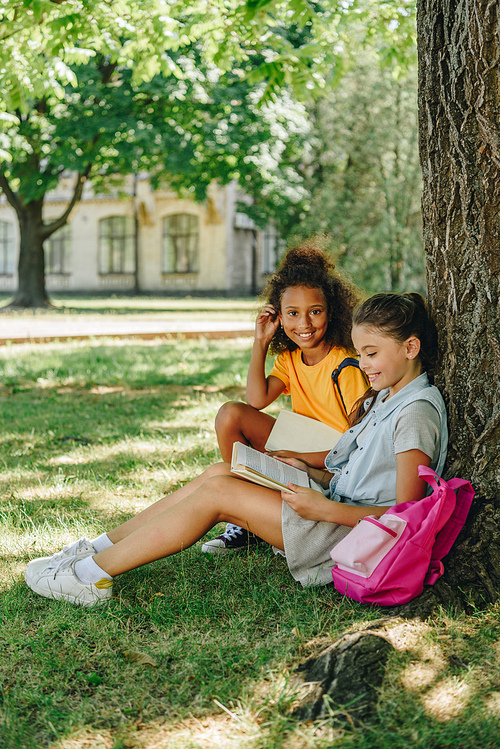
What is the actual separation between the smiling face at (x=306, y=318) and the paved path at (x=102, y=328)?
7.80 m

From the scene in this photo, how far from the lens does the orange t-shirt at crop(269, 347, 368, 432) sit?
3176 mm

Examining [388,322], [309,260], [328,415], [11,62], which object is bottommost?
[328,415]

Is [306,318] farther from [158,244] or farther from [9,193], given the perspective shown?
[158,244]

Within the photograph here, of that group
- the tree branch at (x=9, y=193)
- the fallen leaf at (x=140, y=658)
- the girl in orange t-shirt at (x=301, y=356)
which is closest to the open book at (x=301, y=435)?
the girl in orange t-shirt at (x=301, y=356)

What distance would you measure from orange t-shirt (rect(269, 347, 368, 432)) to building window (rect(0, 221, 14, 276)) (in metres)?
34.3

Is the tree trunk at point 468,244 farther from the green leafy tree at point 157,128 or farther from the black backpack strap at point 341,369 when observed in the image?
the green leafy tree at point 157,128

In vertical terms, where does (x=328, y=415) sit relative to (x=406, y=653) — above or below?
above

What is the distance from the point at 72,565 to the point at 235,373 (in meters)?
5.33

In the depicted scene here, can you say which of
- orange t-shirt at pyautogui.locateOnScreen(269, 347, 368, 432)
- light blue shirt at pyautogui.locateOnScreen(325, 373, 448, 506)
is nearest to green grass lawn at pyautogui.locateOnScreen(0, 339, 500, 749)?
light blue shirt at pyautogui.locateOnScreen(325, 373, 448, 506)

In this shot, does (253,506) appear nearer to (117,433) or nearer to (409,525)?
(409,525)

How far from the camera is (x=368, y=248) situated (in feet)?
62.1

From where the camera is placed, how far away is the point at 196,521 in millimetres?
2652

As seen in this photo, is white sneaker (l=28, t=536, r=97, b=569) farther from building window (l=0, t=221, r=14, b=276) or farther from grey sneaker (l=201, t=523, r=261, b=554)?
building window (l=0, t=221, r=14, b=276)

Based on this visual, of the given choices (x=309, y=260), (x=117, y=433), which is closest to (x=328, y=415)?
(x=309, y=260)
